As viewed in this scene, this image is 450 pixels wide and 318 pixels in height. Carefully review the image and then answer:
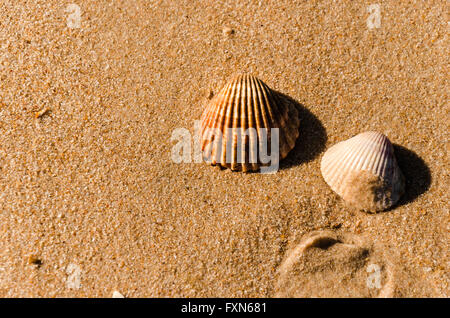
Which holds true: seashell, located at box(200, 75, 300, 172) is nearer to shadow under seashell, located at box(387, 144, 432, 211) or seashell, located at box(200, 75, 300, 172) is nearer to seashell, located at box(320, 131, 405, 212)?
seashell, located at box(320, 131, 405, 212)

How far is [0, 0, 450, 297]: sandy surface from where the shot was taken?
95.3 inches

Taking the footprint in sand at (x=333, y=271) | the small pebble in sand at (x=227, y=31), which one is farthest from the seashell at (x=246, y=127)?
the footprint in sand at (x=333, y=271)

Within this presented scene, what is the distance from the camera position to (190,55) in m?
2.92

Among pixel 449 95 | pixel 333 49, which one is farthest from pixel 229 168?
pixel 449 95

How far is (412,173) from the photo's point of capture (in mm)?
2646

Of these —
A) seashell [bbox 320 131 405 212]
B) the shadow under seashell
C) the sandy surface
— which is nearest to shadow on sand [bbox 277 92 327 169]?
the sandy surface

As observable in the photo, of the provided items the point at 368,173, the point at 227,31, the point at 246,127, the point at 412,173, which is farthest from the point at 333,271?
the point at 227,31

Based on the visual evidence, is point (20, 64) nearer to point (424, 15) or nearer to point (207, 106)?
point (207, 106)

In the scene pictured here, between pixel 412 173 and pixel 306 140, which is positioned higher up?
pixel 306 140

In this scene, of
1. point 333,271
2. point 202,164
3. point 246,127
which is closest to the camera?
point 333,271

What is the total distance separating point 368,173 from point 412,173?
394mm

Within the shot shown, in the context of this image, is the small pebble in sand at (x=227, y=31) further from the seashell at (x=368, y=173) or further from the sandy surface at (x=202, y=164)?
the seashell at (x=368, y=173)

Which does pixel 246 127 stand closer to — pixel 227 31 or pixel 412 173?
pixel 227 31

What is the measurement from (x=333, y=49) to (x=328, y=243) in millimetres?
1486
